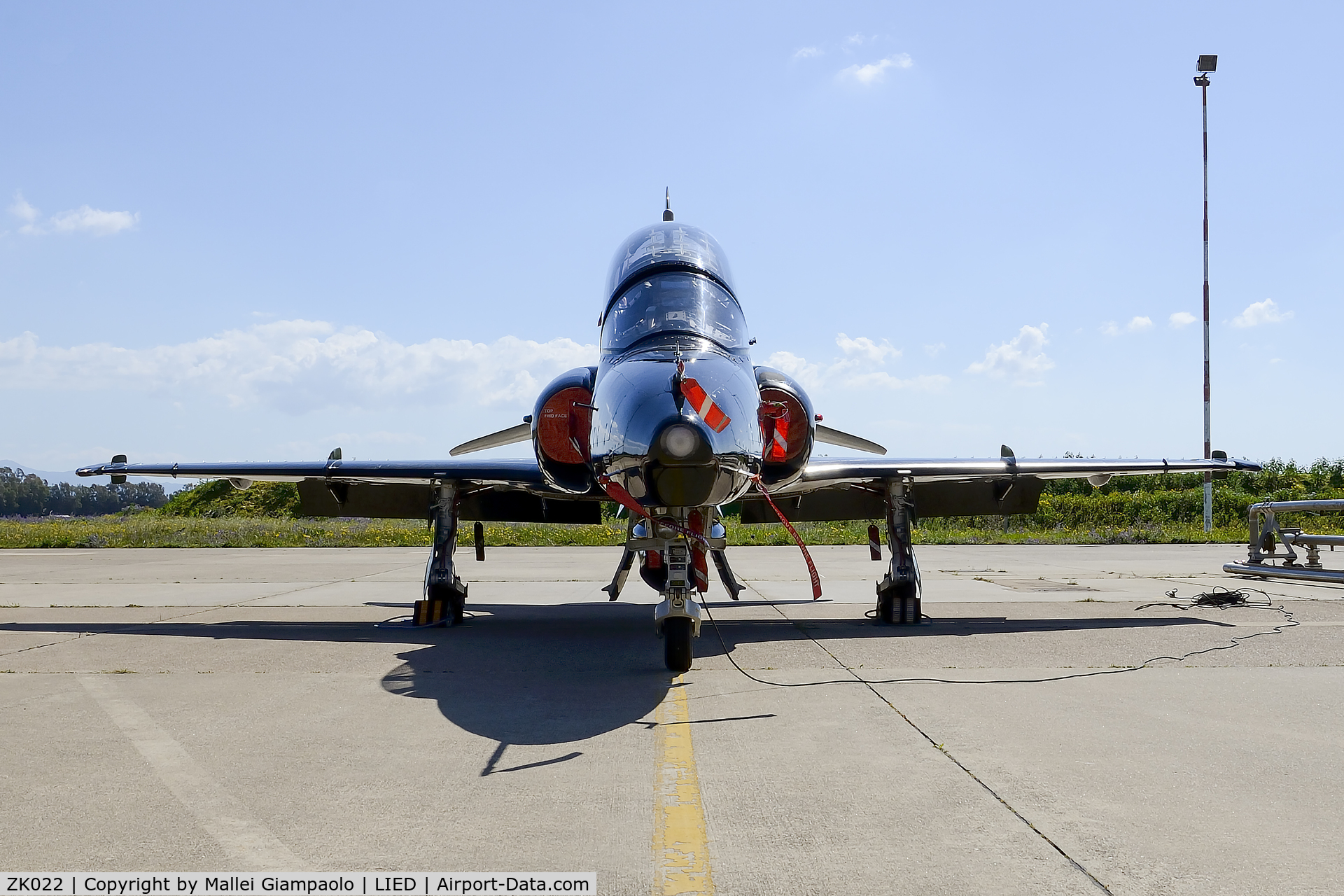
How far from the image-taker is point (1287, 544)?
1591 cm

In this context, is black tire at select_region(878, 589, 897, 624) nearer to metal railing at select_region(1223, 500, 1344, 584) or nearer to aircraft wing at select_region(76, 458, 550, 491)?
aircraft wing at select_region(76, 458, 550, 491)

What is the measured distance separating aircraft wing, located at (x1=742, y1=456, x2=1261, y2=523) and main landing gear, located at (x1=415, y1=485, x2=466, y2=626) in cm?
379

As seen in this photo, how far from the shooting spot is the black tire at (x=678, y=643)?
24.3 ft

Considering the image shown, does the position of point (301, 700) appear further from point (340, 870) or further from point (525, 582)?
point (525, 582)

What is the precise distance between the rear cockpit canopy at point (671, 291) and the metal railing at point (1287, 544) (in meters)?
10.1

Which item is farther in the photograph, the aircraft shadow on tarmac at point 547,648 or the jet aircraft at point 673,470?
the jet aircraft at point 673,470

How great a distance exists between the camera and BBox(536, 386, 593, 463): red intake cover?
9.02 metres

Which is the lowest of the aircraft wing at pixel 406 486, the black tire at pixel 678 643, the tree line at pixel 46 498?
the tree line at pixel 46 498

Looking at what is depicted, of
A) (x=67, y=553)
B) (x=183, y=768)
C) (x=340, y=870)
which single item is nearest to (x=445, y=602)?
(x=183, y=768)

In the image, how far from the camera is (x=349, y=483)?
42.4 feet

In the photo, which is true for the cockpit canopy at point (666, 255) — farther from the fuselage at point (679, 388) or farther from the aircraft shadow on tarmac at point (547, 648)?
the aircraft shadow on tarmac at point (547, 648)

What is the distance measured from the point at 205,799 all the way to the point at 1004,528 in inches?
1526

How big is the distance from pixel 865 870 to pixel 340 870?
186 centimetres

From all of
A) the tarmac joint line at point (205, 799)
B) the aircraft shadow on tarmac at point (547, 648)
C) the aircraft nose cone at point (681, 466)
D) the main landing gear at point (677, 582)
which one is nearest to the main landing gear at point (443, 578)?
the aircraft shadow on tarmac at point (547, 648)
